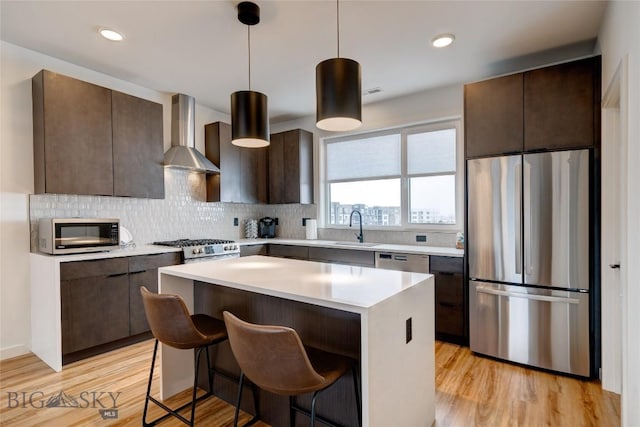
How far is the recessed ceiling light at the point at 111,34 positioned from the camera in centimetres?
260

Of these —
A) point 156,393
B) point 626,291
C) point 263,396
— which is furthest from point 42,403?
point 626,291

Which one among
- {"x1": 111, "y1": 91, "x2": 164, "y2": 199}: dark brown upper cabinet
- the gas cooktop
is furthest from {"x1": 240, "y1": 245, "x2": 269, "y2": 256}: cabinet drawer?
{"x1": 111, "y1": 91, "x2": 164, "y2": 199}: dark brown upper cabinet

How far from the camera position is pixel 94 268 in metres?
2.92

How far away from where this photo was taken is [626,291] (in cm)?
175

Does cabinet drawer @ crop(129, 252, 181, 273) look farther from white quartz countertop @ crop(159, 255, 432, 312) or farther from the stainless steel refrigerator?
the stainless steel refrigerator

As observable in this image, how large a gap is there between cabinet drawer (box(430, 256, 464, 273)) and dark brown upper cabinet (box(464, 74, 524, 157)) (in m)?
1.00

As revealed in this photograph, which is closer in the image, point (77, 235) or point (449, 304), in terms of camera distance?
point (77, 235)

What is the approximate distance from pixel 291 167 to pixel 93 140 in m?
2.39

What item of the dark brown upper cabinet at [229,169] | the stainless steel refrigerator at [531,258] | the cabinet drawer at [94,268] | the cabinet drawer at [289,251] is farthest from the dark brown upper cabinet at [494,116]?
the cabinet drawer at [94,268]

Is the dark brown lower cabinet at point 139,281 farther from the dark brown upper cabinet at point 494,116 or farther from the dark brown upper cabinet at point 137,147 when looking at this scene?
the dark brown upper cabinet at point 494,116

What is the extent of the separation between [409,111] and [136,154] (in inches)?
124

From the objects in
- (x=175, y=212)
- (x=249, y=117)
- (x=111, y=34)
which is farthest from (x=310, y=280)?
(x=175, y=212)

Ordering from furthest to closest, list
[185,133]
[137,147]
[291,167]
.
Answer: [291,167]
[185,133]
[137,147]

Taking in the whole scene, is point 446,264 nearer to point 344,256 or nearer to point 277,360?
point 344,256
